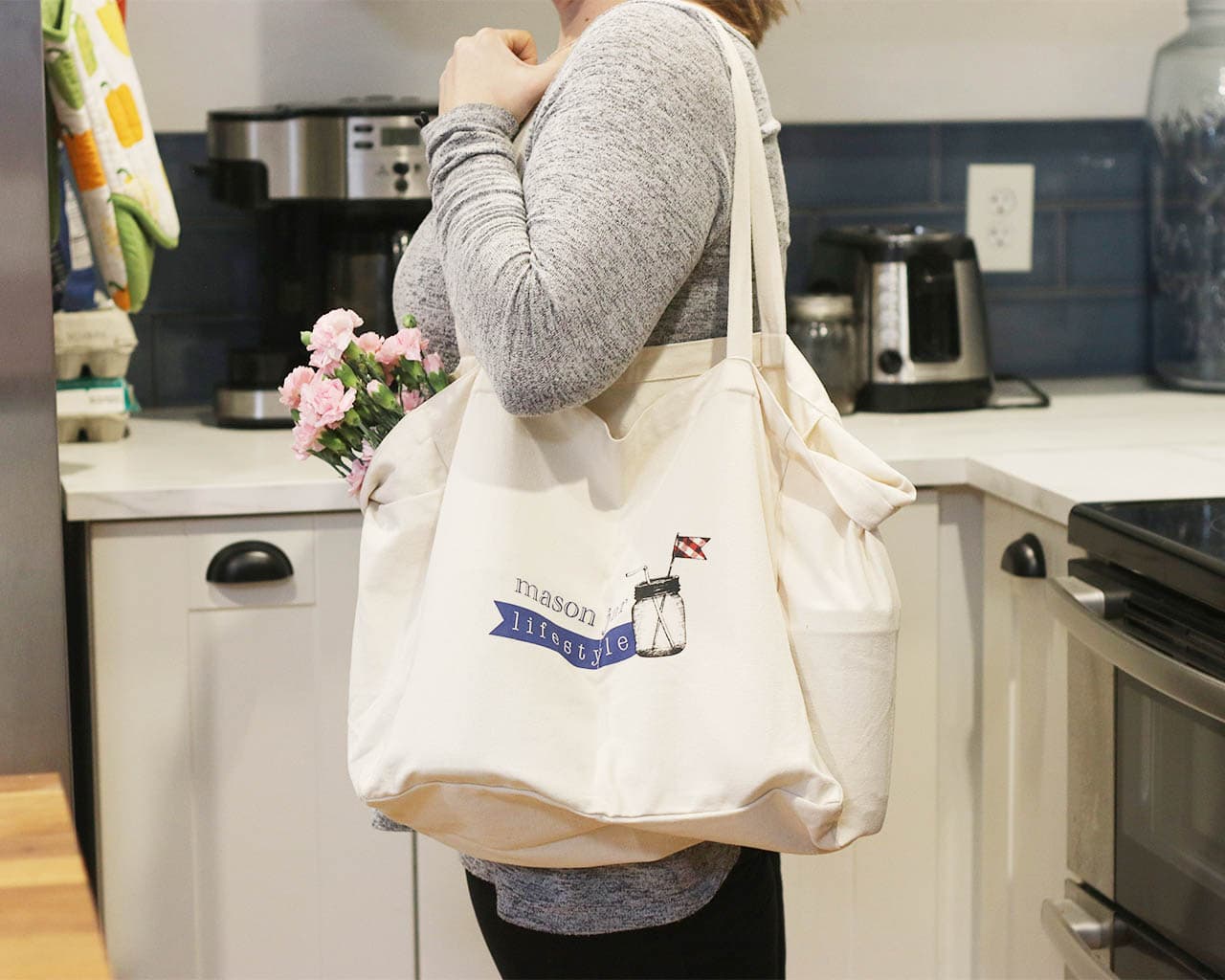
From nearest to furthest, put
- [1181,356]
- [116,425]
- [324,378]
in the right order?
1. [324,378]
2. [116,425]
3. [1181,356]

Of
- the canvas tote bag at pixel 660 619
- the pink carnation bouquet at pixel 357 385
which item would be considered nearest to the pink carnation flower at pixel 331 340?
the pink carnation bouquet at pixel 357 385

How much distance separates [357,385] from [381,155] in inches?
29.0

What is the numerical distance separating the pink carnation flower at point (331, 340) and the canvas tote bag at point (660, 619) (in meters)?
0.12

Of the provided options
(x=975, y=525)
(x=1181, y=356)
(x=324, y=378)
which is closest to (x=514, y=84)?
(x=324, y=378)

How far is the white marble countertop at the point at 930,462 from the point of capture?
1465 mm

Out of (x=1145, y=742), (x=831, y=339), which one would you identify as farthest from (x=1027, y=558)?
(x=831, y=339)

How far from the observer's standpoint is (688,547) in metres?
0.94

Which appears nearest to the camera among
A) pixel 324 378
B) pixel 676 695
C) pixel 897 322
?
pixel 676 695

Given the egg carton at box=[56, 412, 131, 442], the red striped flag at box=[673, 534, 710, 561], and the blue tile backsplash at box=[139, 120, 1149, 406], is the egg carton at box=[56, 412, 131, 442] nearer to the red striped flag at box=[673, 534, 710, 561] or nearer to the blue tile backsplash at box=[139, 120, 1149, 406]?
the blue tile backsplash at box=[139, 120, 1149, 406]

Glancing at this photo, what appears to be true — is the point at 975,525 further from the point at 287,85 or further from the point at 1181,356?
the point at 287,85

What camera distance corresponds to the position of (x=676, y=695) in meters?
0.92

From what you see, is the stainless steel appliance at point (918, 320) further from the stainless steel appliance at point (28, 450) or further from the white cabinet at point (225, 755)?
the stainless steel appliance at point (28, 450)

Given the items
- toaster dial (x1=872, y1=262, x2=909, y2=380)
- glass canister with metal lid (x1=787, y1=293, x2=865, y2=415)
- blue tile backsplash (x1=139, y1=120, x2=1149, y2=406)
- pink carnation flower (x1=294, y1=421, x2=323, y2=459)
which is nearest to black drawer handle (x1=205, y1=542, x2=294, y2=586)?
pink carnation flower (x1=294, y1=421, x2=323, y2=459)

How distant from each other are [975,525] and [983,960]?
18.9 inches
